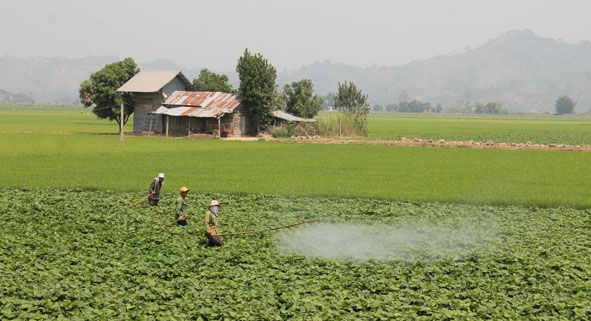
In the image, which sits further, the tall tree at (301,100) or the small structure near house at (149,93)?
the tall tree at (301,100)

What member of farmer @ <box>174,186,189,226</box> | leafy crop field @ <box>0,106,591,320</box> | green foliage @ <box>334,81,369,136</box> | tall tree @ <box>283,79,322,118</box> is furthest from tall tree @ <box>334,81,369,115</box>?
farmer @ <box>174,186,189,226</box>

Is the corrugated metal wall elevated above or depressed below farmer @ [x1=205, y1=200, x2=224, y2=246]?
above

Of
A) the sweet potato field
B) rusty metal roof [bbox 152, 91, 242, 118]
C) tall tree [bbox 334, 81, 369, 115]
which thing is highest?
tall tree [bbox 334, 81, 369, 115]

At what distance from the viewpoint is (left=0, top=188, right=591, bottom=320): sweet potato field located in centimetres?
981

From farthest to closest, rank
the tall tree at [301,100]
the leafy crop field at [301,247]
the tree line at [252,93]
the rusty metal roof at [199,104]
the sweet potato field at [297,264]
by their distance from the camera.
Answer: the tall tree at [301,100] → the tree line at [252,93] → the rusty metal roof at [199,104] → the leafy crop field at [301,247] → the sweet potato field at [297,264]

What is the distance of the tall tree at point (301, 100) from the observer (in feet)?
207

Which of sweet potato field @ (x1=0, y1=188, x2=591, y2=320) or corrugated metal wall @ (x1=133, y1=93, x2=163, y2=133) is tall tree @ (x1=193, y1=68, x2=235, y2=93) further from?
sweet potato field @ (x1=0, y1=188, x2=591, y2=320)

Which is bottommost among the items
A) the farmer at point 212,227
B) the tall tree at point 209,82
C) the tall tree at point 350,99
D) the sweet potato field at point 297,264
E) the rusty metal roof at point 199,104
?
the sweet potato field at point 297,264

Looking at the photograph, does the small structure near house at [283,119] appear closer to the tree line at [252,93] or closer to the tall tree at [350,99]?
the tree line at [252,93]

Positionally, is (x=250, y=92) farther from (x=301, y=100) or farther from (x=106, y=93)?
(x=106, y=93)

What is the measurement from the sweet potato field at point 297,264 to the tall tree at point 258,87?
3715 centimetres

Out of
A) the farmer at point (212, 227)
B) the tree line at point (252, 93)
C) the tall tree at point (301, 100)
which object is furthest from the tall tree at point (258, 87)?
the farmer at point (212, 227)

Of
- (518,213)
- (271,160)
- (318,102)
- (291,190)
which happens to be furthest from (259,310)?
(318,102)

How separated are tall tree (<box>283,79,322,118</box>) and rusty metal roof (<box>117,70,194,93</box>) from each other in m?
10.3
